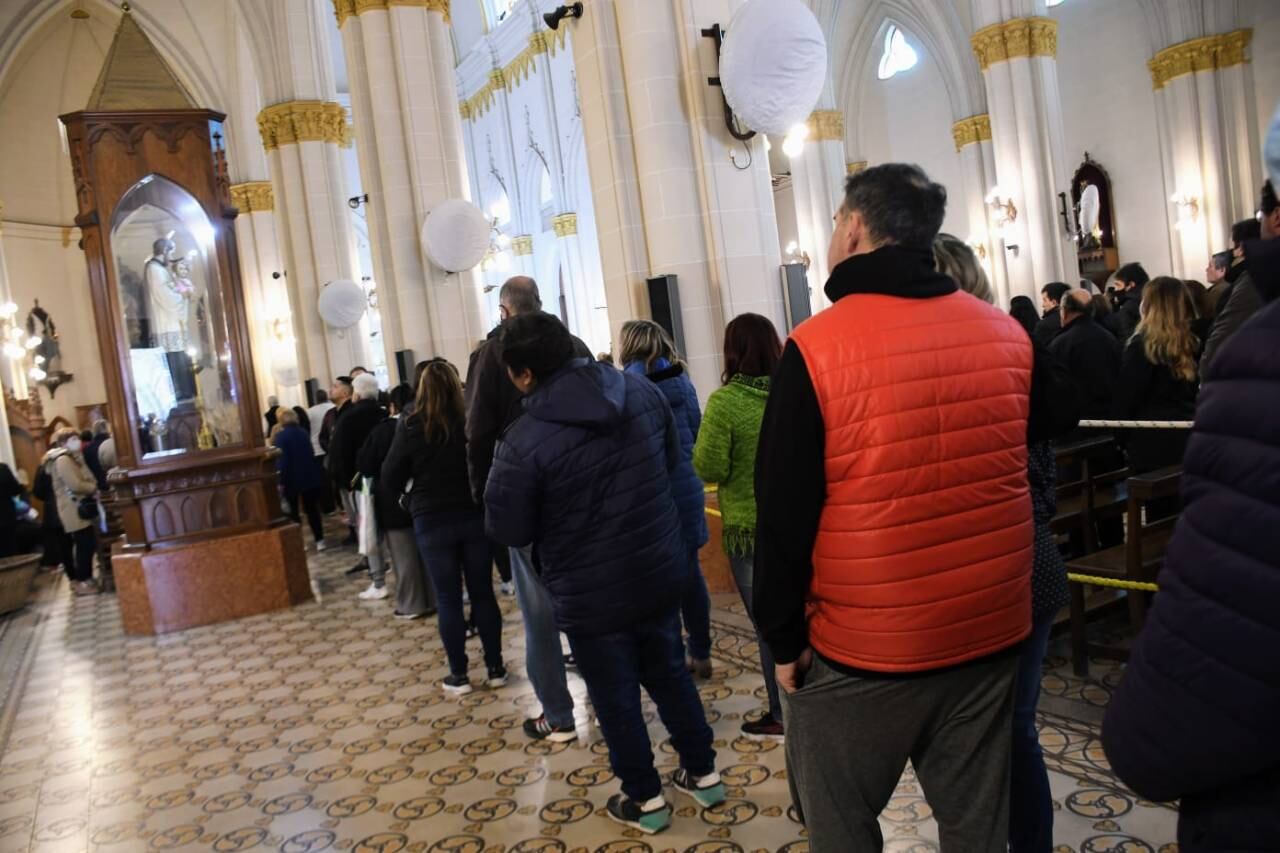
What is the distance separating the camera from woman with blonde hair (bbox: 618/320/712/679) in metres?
4.23

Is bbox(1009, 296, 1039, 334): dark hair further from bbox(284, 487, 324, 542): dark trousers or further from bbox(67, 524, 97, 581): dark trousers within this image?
bbox(67, 524, 97, 581): dark trousers

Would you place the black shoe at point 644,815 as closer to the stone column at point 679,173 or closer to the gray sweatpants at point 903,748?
the gray sweatpants at point 903,748

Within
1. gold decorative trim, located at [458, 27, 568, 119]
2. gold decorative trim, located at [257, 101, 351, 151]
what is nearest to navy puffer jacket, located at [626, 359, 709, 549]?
gold decorative trim, located at [257, 101, 351, 151]

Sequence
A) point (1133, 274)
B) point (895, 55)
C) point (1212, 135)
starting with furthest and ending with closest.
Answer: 1. point (895, 55)
2. point (1212, 135)
3. point (1133, 274)

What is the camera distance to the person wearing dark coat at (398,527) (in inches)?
255

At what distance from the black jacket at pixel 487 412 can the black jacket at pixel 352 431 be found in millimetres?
3619

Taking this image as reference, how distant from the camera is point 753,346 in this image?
3430 millimetres

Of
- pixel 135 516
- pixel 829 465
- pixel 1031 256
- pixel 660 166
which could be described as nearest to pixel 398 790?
pixel 829 465

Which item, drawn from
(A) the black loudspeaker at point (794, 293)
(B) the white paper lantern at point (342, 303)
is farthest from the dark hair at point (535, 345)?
(B) the white paper lantern at point (342, 303)

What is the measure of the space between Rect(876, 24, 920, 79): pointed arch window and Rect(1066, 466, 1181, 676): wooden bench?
925 inches

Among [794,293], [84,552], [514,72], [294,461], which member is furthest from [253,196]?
[794,293]

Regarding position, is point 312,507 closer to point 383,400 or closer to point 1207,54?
point 383,400

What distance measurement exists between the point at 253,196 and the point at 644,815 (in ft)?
57.8

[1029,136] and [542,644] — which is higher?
[1029,136]
